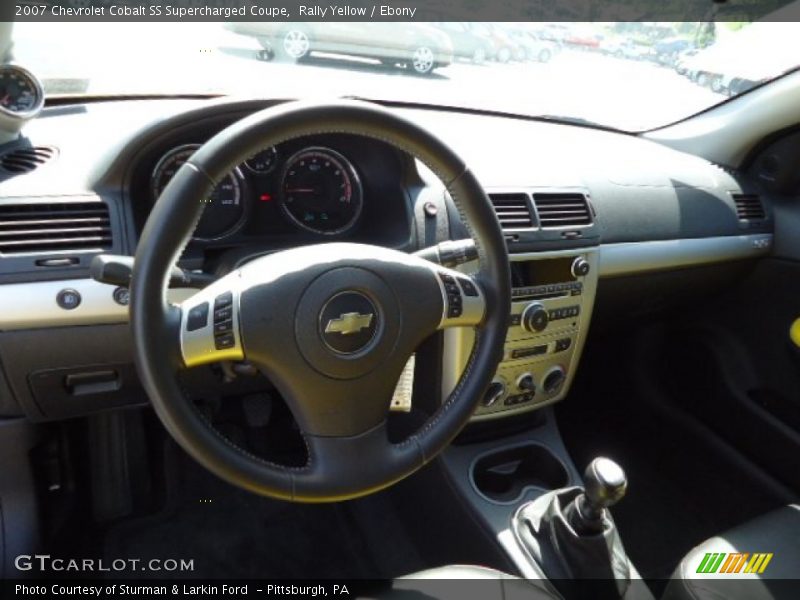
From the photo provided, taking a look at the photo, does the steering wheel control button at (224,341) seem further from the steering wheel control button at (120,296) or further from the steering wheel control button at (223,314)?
the steering wheel control button at (120,296)

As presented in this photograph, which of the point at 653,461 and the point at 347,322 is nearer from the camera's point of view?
the point at 347,322

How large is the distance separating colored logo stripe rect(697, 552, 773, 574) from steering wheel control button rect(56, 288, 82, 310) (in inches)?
55.8

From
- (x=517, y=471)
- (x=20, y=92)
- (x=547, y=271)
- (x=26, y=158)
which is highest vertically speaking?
(x=20, y=92)

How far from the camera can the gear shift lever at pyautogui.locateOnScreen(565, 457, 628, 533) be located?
157 centimetres

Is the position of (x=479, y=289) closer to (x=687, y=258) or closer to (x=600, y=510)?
(x=600, y=510)

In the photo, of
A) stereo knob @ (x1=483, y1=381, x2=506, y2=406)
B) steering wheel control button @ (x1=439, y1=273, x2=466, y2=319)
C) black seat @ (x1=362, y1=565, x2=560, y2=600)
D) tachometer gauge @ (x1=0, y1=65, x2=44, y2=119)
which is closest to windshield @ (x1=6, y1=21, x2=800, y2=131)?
tachometer gauge @ (x1=0, y1=65, x2=44, y2=119)

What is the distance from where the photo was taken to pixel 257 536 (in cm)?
217

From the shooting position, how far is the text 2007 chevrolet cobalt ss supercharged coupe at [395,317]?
3.78 ft

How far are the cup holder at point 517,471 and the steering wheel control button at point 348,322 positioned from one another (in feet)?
3.02

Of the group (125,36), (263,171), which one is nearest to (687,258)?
(263,171)

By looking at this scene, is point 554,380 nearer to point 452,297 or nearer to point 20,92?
point 452,297

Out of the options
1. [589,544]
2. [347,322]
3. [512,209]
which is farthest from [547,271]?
[347,322]

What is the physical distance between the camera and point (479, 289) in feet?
4.24

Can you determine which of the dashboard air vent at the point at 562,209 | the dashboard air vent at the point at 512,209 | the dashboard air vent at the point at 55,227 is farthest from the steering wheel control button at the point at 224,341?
the dashboard air vent at the point at 562,209
